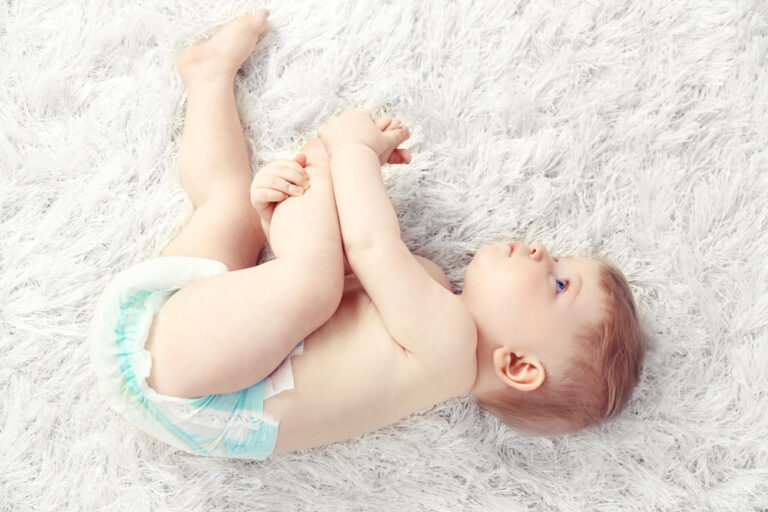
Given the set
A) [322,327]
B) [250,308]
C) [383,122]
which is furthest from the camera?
[383,122]

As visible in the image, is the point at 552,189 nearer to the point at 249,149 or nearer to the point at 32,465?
the point at 249,149

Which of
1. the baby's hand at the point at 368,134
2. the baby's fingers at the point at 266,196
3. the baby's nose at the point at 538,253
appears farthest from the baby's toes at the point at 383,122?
the baby's nose at the point at 538,253

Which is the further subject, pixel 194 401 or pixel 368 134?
pixel 368 134

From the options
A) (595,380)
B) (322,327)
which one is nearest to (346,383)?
(322,327)

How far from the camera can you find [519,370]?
1.17 metres

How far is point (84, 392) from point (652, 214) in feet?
4.03

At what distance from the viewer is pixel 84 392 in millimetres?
1337

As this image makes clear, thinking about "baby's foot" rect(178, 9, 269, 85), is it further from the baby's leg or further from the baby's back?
the baby's back

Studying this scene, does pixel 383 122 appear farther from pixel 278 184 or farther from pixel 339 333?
pixel 339 333

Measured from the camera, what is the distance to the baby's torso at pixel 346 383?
1.15 m

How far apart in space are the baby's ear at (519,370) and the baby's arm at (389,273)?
0.07m

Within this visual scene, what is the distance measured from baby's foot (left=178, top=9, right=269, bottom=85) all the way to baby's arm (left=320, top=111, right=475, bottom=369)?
35 centimetres

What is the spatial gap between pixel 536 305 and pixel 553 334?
2.3 inches

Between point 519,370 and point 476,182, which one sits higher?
point 476,182
